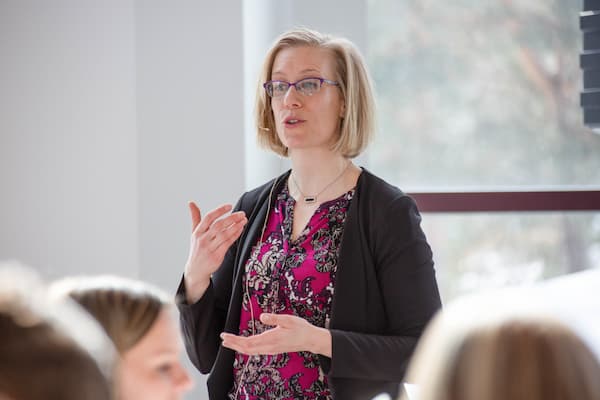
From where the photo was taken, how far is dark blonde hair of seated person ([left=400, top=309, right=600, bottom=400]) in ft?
2.47

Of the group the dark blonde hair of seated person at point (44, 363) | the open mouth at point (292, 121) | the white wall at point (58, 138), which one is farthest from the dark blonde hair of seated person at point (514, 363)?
the white wall at point (58, 138)

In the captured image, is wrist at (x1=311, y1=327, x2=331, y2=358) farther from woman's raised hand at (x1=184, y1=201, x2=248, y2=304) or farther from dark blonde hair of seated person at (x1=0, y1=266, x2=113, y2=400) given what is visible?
dark blonde hair of seated person at (x1=0, y1=266, x2=113, y2=400)

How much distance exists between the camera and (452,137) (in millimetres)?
3654

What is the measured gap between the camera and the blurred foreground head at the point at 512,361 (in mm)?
753

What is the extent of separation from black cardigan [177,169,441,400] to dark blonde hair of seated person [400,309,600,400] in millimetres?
1338

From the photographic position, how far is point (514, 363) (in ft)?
2.51

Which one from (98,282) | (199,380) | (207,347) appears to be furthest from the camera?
(199,380)

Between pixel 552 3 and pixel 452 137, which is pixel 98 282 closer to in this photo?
pixel 452 137

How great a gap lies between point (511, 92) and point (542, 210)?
501mm

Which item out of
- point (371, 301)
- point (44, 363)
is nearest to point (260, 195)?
point (371, 301)

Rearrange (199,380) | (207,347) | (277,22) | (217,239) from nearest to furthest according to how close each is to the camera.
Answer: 1. (217,239)
2. (207,347)
3. (199,380)
4. (277,22)

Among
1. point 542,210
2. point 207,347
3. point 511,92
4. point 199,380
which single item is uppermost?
point 511,92

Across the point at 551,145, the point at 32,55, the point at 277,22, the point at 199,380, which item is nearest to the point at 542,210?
the point at 551,145

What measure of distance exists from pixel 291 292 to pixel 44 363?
58.4 inches
